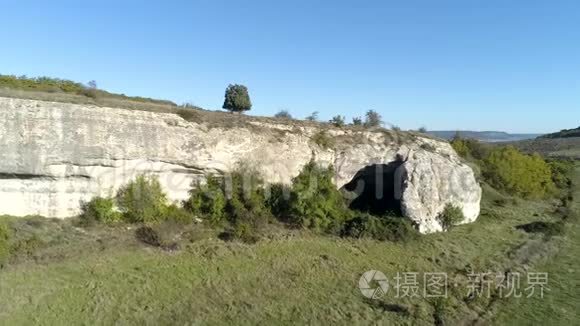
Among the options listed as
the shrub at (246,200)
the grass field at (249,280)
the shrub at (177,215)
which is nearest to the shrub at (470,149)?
the grass field at (249,280)

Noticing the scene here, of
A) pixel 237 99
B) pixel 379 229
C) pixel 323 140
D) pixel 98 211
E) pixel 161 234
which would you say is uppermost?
pixel 237 99

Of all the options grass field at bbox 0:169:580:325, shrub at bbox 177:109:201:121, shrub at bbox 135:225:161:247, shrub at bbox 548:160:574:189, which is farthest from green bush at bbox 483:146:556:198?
shrub at bbox 135:225:161:247

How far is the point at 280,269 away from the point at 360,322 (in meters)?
3.56

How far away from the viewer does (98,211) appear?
15.3 m

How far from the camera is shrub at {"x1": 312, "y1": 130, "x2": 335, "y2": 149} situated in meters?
20.6

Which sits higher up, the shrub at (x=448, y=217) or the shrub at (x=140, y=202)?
the shrub at (x=140, y=202)

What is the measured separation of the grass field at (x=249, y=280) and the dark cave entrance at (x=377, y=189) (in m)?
2.72

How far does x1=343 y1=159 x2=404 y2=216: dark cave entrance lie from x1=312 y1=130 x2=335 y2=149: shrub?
6.37ft

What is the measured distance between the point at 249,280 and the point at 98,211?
6.31m

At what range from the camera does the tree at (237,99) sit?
25.6m

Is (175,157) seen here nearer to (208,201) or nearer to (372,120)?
(208,201)

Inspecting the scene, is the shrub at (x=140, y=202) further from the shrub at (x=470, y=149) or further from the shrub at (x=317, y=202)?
the shrub at (x=470, y=149)

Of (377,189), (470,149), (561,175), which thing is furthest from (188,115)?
(561,175)

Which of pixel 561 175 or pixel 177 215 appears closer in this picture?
pixel 177 215
